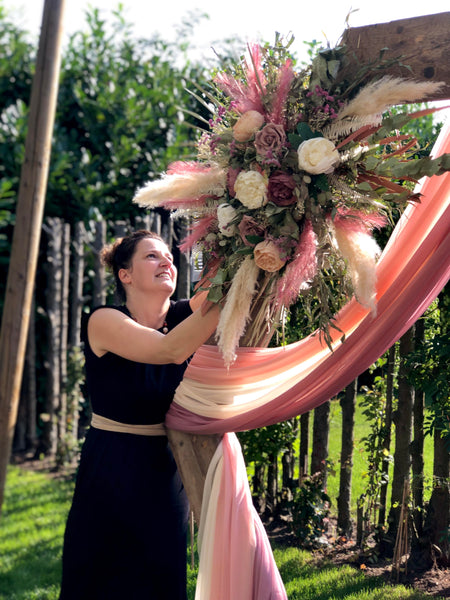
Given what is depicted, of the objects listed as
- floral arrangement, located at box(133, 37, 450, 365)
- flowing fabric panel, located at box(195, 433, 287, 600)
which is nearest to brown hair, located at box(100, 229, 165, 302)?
floral arrangement, located at box(133, 37, 450, 365)

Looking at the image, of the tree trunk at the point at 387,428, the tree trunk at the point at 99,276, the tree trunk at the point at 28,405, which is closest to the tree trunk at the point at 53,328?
the tree trunk at the point at 28,405

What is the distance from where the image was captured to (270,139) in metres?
2.05

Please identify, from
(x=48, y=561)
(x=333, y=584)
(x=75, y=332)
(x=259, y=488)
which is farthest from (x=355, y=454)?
(x=75, y=332)

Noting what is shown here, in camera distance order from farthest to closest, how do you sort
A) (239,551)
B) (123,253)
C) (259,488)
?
(259,488), (123,253), (239,551)

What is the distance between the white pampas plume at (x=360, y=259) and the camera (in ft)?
6.36

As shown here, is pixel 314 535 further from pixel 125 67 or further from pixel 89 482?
pixel 125 67

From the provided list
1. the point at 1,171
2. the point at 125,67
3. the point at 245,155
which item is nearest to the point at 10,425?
the point at 245,155

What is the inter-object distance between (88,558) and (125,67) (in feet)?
21.3

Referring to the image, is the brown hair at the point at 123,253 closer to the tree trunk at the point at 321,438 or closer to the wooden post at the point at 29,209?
the wooden post at the point at 29,209

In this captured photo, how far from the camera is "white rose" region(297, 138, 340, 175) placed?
196 cm

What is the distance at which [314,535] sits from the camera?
393cm

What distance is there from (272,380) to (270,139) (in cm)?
94

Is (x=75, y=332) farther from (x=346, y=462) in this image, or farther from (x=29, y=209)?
(x=346, y=462)

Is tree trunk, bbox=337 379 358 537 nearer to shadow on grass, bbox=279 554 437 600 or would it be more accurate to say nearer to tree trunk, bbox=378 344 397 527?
tree trunk, bbox=378 344 397 527
